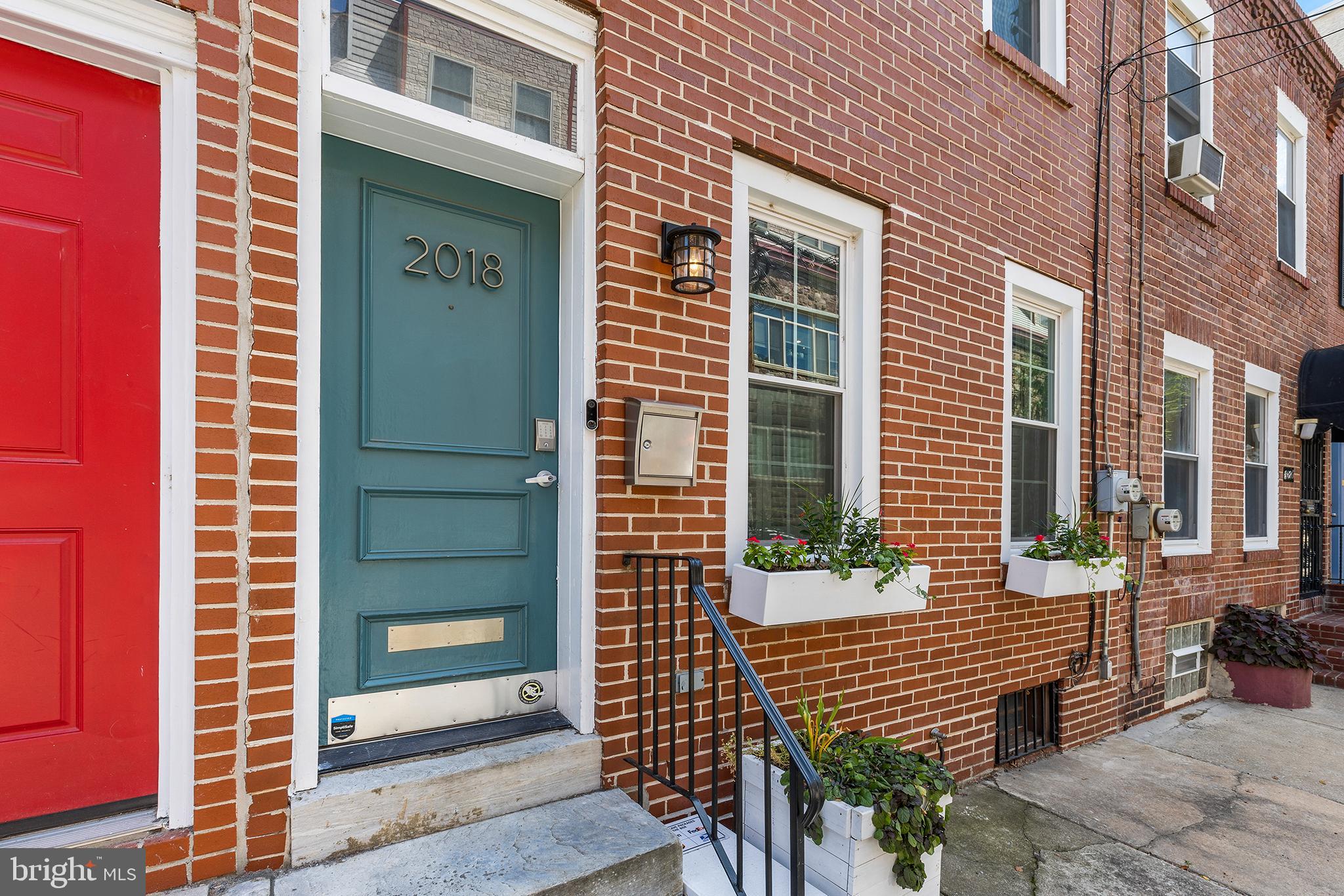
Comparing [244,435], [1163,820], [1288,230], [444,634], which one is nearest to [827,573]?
[444,634]

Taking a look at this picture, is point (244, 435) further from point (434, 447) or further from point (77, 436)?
point (434, 447)

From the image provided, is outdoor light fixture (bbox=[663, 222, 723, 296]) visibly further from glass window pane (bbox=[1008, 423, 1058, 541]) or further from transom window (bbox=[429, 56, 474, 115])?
glass window pane (bbox=[1008, 423, 1058, 541])

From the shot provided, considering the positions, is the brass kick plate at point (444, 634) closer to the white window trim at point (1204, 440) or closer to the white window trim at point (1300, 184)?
the white window trim at point (1204, 440)

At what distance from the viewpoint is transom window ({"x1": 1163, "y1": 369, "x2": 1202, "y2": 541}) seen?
17.5 feet

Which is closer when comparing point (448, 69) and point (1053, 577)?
point (448, 69)

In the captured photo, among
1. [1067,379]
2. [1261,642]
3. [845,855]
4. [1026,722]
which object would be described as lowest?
[1026,722]

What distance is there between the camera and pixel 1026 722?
405cm

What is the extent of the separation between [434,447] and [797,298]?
70.1 inches

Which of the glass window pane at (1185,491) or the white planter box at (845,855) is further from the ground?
the glass window pane at (1185,491)

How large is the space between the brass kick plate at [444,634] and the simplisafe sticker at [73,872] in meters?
0.80

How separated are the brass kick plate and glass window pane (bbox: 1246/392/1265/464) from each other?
23.9 feet

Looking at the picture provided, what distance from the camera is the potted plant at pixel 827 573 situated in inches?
102

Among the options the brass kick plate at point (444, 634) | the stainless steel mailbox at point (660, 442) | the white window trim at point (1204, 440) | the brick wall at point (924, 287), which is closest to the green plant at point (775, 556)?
the brick wall at point (924, 287)

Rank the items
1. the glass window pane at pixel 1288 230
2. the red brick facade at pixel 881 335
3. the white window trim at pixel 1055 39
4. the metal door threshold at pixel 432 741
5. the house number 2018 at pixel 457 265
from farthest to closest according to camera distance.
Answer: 1. the glass window pane at pixel 1288 230
2. the white window trim at pixel 1055 39
3. the house number 2018 at pixel 457 265
4. the metal door threshold at pixel 432 741
5. the red brick facade at pixel 881 335
